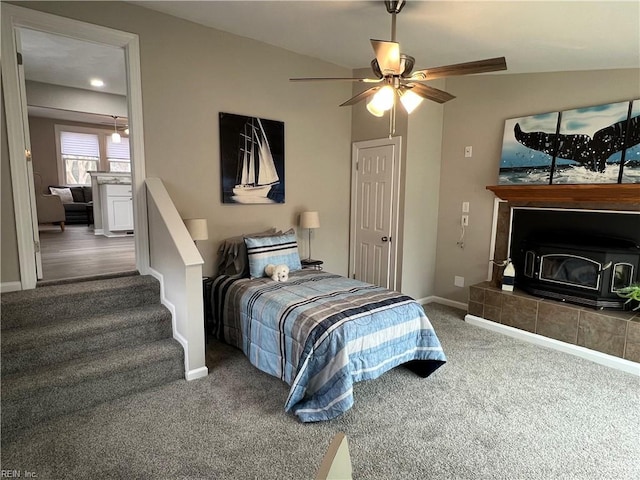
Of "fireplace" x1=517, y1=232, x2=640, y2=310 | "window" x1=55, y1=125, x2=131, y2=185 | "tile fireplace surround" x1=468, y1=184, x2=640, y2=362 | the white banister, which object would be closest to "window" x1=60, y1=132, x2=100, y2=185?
"window" x1=55, y1=125, x2=131, y2=185

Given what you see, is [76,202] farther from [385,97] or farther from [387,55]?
[387,55]

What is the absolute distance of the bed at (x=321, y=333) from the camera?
7.60ft

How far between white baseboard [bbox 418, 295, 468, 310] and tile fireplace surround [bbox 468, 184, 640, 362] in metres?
0.40

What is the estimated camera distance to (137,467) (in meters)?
1.89

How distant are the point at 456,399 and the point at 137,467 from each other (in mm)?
2081

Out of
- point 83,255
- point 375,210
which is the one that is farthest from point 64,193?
point 375,210

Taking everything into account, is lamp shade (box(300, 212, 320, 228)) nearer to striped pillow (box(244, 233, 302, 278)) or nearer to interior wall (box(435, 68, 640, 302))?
striped pillow (box(244, 233, 302, 278))

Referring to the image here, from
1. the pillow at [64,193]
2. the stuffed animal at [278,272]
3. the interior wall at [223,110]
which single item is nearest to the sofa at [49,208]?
the pillow at [64,193]

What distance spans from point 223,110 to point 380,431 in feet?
10.7

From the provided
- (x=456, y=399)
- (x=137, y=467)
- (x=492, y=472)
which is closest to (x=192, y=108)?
(x=137, y=467)

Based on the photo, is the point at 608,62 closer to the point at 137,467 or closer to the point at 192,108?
the point at 192,108

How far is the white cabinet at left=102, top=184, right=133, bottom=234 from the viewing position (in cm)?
550

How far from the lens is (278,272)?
3.34m

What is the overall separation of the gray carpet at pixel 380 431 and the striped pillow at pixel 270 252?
99cm
